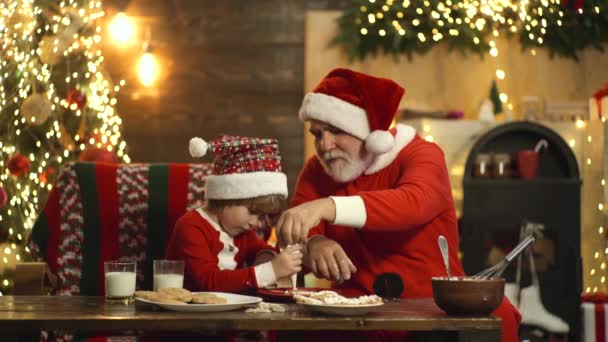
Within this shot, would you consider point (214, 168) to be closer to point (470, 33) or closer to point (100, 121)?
point (100, 121)

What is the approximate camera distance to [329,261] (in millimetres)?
2271

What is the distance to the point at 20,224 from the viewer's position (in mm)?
4121

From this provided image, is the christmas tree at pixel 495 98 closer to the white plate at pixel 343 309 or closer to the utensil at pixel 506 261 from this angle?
the utensil at pixel 506 261

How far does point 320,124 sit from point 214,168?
37 cm

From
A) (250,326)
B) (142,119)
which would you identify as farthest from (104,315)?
(142,119)

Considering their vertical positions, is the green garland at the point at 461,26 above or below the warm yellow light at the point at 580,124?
above

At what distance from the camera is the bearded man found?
2.28m

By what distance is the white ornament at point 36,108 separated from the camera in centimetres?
395

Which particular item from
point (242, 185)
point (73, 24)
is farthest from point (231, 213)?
point (73, 24)

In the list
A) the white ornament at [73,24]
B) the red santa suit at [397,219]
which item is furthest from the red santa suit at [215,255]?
the white ornament at [73,24]

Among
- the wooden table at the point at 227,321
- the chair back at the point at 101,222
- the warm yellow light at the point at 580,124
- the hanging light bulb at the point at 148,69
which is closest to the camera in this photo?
the wooden table at the point at 227,321

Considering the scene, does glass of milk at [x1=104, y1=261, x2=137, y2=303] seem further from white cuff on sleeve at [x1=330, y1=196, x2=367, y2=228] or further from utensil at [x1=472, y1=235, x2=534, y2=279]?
utensil at [x1=472, y1=235, x2=534, y2=279]

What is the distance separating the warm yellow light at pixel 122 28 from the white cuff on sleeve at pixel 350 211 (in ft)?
11.2

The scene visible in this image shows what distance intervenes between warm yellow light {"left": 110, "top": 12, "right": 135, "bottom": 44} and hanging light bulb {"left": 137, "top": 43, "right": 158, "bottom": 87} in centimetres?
16
